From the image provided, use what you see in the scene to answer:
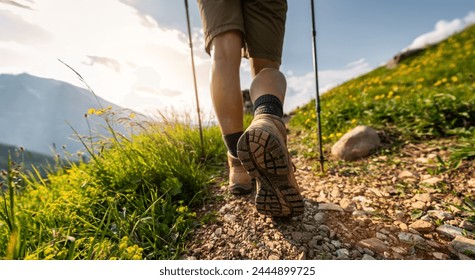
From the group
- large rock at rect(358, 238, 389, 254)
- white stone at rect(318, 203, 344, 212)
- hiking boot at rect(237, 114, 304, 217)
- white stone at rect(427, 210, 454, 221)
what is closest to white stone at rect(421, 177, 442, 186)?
white stone at rect(427, 210, 454, 221)

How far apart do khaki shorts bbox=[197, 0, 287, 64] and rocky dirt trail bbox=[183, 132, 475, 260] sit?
117 centimetres

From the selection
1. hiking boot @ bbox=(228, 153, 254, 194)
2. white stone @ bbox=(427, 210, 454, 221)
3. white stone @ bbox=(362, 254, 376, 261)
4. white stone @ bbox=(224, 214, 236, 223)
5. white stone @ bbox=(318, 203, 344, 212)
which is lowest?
white stone @ bbox=(362, 254, 376, 261)

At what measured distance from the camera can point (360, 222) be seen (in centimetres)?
162

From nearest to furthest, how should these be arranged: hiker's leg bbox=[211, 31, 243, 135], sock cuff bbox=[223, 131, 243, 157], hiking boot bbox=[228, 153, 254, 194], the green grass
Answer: the green grass, hiker's leg bbox=[211, 31, 243, 135], sock cuff bbox=[223, 131, 243, 157], hiking boot bbox=[228, 153, 254, 194]

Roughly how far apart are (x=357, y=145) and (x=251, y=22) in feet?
6.66

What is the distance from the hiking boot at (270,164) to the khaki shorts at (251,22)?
23.8 inches

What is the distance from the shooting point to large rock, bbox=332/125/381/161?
2877 mm

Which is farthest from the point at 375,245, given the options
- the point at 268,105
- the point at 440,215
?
the point at 268,105

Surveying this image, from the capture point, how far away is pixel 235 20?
63.8 inches

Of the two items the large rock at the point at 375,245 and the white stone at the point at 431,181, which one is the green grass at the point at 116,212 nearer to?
the large rock at the point at 375,245

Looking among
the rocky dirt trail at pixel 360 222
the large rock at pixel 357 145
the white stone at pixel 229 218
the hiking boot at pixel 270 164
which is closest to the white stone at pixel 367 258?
the rocky dirt trail at pixel 360 222

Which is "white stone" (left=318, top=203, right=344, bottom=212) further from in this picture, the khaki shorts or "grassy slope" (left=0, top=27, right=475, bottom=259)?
the khaki shorts

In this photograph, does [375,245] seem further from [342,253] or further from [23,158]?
[23,158]

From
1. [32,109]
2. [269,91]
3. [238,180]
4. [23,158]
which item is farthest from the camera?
[32,109]
